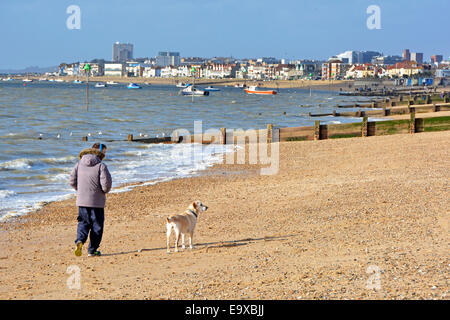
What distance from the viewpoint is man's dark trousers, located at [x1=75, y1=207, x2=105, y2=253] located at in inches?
365

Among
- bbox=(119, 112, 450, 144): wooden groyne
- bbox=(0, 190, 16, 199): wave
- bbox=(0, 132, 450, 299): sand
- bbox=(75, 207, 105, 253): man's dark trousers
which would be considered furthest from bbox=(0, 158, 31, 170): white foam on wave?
bbox=(75, 207, 105, 253): man's dark trousers

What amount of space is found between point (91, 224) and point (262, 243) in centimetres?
274

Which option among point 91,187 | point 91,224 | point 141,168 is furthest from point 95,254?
point 141,168

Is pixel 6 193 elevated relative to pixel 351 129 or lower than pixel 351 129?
lower

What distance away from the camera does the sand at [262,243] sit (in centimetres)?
706

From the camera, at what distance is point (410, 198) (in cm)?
1214

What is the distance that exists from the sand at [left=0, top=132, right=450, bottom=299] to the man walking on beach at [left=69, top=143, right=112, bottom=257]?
1.47 ft

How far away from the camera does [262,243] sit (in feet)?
31.9

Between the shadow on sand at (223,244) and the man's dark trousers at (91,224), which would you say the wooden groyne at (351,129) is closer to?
the shadow on sand at (223,244)

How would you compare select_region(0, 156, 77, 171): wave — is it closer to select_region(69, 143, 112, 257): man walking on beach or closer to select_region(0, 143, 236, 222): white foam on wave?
select_region(0, 143, 236, 222): white foam on wave

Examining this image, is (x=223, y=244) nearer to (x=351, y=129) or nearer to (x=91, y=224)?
(x=91, y=224)
